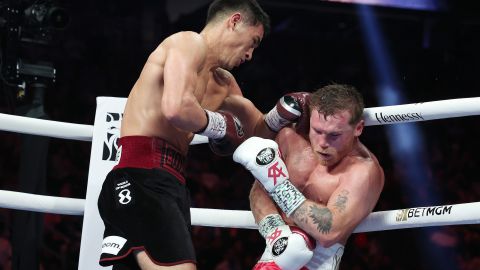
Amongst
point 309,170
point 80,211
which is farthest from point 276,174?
point 80,211

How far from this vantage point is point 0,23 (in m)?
3.57

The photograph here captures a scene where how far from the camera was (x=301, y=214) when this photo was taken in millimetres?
2361

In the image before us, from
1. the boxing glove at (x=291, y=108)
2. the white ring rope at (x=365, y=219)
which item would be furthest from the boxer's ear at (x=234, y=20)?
the white ring rope at (x=365, y=219)

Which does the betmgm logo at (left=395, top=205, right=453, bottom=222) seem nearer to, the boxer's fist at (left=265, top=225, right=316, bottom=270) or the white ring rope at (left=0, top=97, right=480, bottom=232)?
the white ring rope at (left=0, top=97, right=480, bottom=232)

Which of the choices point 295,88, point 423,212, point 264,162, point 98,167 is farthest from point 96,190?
point 295,88

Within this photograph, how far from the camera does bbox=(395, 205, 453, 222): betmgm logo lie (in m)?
2.31

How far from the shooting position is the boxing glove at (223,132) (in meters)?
2.38

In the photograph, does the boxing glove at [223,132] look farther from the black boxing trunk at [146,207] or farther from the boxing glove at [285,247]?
the boxing glove at [285,247]

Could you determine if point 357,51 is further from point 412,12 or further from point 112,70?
point 112,70

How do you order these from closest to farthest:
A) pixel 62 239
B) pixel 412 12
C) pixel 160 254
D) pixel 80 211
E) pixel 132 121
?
pixel 160 254 < pixel 132 121 < pixel 80 211 < pixel 62 239 < pixel 412 12

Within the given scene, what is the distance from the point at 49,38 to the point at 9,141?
2352mm

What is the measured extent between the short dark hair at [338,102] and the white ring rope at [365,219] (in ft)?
1.11

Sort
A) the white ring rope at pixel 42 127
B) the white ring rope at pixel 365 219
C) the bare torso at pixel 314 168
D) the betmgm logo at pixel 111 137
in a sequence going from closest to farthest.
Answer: the white ring rope at pixel 365 219
the bare torso at pixel 314 168
the white ring rope at pixel 42 127
the betmgm logo at pixel 111 137

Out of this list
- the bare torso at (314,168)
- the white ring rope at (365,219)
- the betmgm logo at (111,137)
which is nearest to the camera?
the white ring rope at (365,219)
